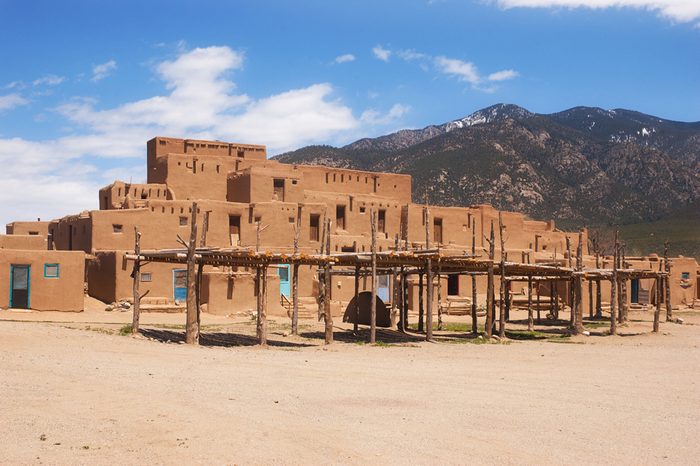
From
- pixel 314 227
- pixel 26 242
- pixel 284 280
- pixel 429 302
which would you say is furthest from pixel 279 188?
pixel 429 302

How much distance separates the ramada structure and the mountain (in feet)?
98.6

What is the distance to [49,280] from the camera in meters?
24.9

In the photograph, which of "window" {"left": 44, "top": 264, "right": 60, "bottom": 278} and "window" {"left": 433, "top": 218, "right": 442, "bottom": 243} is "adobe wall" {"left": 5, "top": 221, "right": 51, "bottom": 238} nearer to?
"window" {"left": 44, "top": 264, "right": 60, "bottom": 278}

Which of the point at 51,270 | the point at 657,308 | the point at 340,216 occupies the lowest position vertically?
the point at 657,308

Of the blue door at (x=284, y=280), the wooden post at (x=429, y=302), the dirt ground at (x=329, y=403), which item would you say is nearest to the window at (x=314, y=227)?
the blue door at (x=284, y=280)

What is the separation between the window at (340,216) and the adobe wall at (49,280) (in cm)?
1667

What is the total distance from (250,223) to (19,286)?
11.6 metres

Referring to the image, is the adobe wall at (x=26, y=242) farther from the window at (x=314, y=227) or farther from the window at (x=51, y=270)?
the window at (x=314, y=227)

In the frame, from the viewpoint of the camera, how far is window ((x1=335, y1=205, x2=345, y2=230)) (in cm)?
3997

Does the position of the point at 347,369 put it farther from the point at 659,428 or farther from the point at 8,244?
the point at 8,244

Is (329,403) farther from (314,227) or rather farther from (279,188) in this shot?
(279,188)

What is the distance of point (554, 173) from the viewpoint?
285ft

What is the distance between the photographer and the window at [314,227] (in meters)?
37.3

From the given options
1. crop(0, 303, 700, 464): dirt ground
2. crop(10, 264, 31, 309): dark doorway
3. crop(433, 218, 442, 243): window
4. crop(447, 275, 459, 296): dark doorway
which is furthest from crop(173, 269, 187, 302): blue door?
crop(433, 218, 442, 243): window
